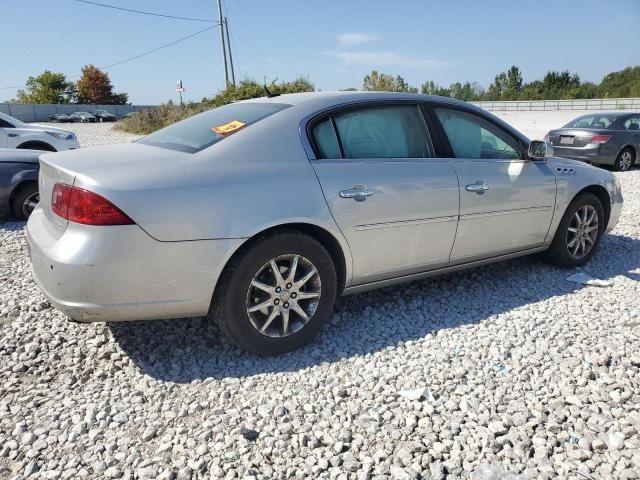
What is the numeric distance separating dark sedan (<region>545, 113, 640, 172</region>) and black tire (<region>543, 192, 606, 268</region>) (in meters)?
6.89

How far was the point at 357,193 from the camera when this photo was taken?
3146 millimetres

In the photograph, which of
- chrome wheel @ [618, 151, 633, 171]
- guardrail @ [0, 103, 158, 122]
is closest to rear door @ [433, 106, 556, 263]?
chrome wheel @ [618, 151, 633, 171]

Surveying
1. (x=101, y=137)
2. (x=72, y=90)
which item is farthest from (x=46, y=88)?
(x=101, y=137)

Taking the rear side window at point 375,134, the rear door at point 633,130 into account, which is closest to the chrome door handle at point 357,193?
the rear side window at point 375,134

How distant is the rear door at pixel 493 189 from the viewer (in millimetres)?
3730

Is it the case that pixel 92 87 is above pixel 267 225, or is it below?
above

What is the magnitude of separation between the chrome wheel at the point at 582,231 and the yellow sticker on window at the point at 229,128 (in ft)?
10.4

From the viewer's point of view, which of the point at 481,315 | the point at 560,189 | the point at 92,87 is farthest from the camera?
the point at 92,87

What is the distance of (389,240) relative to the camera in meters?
3.34

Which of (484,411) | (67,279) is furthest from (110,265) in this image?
(484,411)

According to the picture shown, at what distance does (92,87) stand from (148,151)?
8063 centimetres

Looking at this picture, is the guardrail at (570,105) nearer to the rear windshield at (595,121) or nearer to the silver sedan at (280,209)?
the rear windshield at (595,121)

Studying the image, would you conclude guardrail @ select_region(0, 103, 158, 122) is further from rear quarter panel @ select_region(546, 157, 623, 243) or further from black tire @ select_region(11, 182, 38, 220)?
rear quarter panel @ select_region(546, 157, 623, 243)

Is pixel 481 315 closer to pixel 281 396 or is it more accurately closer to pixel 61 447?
pixel 281 396
